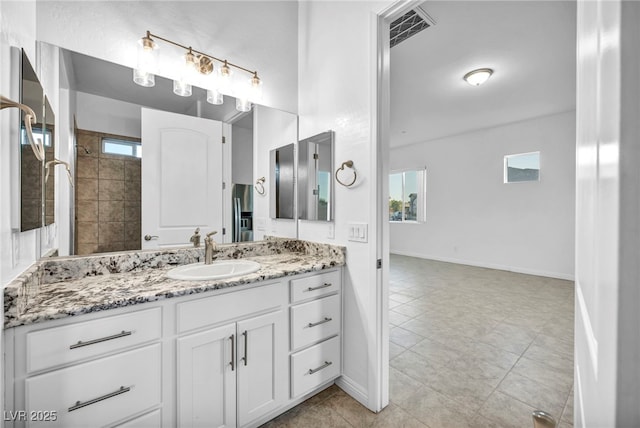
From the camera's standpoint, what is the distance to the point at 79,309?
99 cm

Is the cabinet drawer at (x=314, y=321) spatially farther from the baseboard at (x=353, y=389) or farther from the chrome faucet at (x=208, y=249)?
the chrome faucet at (x=208, y=249)

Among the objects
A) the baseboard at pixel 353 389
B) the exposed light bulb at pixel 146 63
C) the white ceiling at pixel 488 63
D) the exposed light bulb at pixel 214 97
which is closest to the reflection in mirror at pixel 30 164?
the exposed light bulb at pixel 146 63

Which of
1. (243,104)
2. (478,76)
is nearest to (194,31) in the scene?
(243,104)

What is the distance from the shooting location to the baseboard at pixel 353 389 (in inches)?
66.9

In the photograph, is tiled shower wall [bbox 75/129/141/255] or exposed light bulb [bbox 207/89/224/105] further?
exposed light bulb [bbox 207/89/224/105]

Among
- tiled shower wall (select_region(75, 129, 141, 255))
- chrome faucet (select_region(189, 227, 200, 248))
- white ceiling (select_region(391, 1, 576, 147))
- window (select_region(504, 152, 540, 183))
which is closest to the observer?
tiled shower wall (select_region(75, 129, 141, 255))

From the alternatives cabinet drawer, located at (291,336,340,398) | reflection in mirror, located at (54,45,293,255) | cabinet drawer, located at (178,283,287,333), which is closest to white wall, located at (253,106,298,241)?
Answer: reflection in mirror, located at (54,45,293,255)

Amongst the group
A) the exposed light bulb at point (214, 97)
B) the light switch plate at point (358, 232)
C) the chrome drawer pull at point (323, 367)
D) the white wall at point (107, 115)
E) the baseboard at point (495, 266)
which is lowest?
the baseboard at point (495, 266)

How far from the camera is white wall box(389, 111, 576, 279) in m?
4.58

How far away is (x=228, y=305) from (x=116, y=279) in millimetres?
582

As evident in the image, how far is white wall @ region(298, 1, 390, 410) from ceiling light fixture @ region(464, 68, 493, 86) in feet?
6.91

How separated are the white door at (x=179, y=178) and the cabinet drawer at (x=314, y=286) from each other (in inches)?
29.0

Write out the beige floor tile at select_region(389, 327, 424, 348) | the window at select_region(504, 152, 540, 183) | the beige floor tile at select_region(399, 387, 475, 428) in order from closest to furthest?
the beige floor tile at select_region(399, 387, 475, 428), the beige floor tile at select_region(389, 327, 424, 348), the window at select_region(504, 152, 540, 183)

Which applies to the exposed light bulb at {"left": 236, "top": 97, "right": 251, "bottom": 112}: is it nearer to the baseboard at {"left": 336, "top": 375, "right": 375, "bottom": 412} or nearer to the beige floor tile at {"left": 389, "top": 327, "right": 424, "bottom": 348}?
the baseboard at {"left": 336, "top": 375, "right": 375, "bottom": 412}
